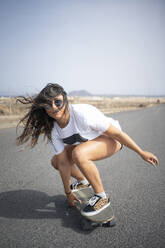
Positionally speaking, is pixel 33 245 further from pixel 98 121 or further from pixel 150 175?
pixel 150 175

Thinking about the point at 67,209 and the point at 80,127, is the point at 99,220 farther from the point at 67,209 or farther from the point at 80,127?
the point at 80,127

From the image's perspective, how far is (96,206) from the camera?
6.47 feet

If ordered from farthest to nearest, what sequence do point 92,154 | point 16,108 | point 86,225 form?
point 16,108 < point 92,154 < point 86,225

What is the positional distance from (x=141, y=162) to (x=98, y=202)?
7.91 ft

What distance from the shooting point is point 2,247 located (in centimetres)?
165

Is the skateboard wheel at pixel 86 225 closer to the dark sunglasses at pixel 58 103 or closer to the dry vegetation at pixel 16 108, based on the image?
the dark sunglasses at pixel 58 103

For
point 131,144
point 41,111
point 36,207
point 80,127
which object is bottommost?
point 36,207

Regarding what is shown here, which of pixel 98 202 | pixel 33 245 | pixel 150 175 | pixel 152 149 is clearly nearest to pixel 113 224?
pixel 98 202

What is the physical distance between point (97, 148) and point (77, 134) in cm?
28

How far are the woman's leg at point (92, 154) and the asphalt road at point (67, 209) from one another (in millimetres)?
474

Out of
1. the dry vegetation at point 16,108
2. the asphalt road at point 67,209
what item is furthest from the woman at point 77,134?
the dry vegetation at point 16,108

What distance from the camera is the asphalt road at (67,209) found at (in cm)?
174

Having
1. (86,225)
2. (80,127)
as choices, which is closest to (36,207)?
(86,225)

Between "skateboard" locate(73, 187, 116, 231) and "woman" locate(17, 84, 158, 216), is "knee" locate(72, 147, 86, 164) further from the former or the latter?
"skateboard" locate(73, 187, 116, 231)
